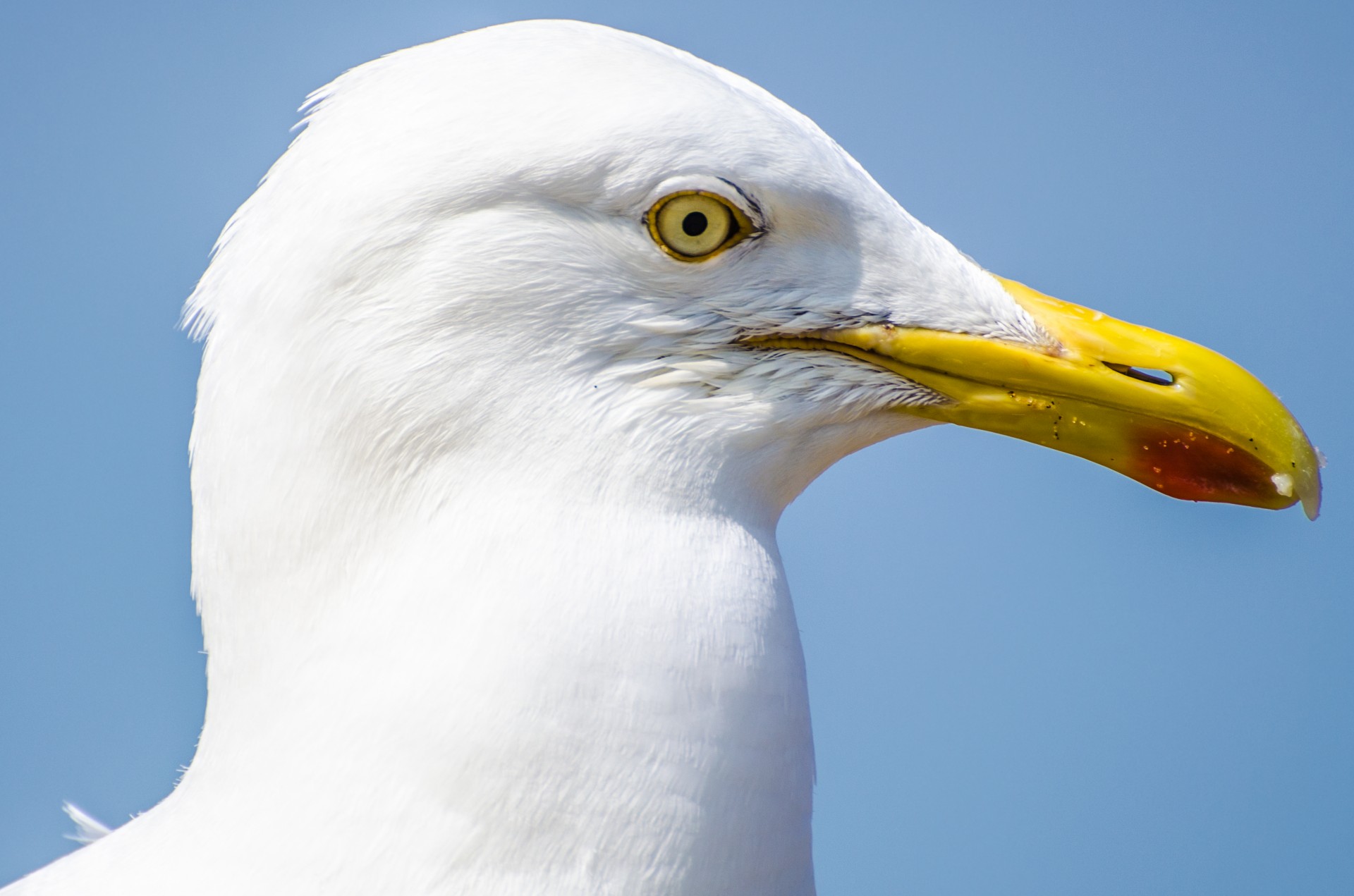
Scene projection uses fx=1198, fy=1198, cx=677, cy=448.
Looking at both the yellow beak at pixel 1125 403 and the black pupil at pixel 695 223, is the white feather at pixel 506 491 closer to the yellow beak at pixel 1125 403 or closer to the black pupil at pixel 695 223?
Answer: the black pupil at pixel 695 223

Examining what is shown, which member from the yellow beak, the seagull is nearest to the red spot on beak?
the yellow beak

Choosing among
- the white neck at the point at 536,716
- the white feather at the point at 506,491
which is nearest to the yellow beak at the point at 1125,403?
the white feather at the point at 506,491

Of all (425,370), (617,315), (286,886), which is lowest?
(286,886)

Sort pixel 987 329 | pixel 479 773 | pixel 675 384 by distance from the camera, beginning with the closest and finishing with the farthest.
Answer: pixel 479 773
pixel 675 384
pixel 987 329

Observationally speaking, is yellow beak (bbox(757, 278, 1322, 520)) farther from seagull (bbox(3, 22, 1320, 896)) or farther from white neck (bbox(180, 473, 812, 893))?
white neck (bbox(180, 473, 812, 893))

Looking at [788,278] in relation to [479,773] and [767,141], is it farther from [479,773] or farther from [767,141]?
[479,773]

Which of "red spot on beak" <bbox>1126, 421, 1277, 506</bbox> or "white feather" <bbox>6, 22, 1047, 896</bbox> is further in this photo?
"red spot on beak" <bbox>1126, 421, 1277, 506</bbox>

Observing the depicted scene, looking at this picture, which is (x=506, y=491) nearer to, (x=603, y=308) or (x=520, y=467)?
(x=520, y=467)

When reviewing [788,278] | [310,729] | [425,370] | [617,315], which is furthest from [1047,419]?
[310,729]
